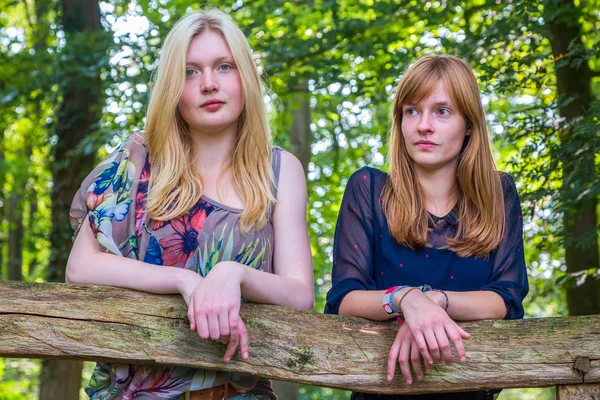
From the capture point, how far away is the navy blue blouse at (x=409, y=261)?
8.07ft

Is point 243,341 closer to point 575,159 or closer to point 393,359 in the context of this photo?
point 393,359

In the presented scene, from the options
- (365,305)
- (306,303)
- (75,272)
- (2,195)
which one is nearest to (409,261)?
(365,305)

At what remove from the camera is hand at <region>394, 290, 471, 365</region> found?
2027 millimetres

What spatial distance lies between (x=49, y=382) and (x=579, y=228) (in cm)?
598

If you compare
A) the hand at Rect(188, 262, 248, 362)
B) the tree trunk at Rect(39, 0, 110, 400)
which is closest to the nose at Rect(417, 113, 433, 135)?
the hand at Rect(188, 262, 248, 362)

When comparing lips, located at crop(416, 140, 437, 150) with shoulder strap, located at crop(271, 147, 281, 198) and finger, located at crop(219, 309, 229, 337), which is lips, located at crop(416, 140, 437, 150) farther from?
finger, located at crop(219, 309, 229, 337)

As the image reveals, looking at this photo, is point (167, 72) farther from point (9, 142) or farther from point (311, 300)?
point (9, 142)

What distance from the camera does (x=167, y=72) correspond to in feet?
7.89

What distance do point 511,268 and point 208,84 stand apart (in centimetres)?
120

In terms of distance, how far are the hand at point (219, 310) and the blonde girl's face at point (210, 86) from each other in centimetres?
64

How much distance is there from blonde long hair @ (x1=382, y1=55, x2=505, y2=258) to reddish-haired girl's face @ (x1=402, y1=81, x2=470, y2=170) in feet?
0.09

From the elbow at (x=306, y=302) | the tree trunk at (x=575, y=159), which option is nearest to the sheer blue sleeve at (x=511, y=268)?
the elbow at (x=306, y=302)

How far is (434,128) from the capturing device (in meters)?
2.58

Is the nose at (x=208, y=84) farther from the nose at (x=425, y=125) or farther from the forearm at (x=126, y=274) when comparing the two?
the nose at (x=425, y=125)
